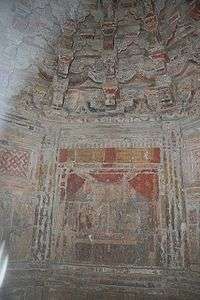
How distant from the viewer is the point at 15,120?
5605mm

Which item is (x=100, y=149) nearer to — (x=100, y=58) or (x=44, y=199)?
(x=44, y=199)

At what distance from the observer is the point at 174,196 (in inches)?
204

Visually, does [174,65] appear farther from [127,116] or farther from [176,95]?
[127,116]

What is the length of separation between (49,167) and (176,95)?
2516 millimetres

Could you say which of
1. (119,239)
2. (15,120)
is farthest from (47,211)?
(15,120)

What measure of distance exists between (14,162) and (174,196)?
2590mm

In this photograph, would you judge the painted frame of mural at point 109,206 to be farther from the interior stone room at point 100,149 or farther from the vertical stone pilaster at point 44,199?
the vertical stone pilaster at point 44,199

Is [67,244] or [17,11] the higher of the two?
[17,11]

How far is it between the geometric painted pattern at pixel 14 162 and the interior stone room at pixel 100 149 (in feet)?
0.05

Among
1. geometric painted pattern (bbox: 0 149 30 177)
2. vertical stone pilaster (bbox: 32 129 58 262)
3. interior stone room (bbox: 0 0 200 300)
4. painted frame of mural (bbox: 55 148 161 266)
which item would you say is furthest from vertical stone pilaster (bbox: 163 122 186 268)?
geometric painted pattern (bbox: 0 149 30 177)

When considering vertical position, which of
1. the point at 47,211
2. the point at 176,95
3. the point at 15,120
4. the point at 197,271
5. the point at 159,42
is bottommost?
the point at 197,271

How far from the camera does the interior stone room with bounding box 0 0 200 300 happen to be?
4.89 meters

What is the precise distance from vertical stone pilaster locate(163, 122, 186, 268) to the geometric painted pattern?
7.49ft

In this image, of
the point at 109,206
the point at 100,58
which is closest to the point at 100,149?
the point at 109,206
